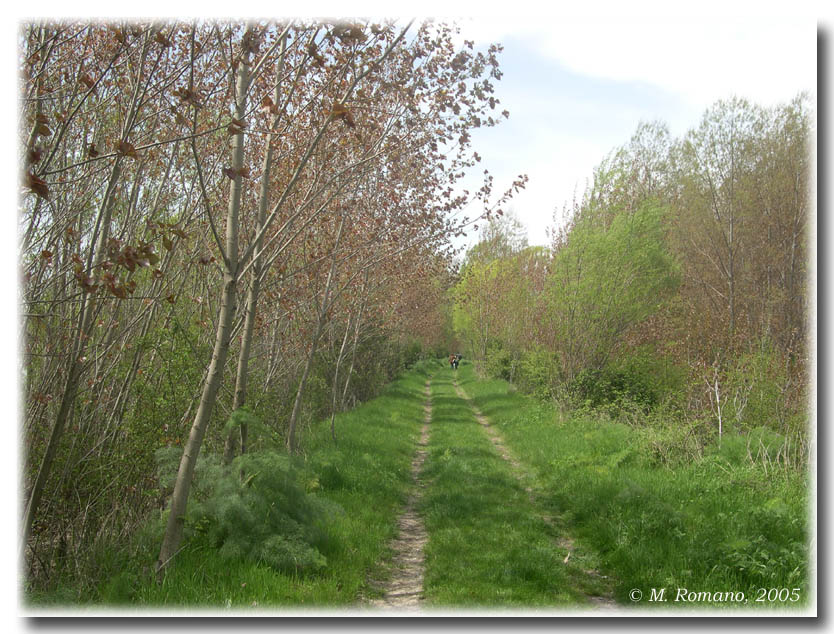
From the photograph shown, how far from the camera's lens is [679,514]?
6.78 m

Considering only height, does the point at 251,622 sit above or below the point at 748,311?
below

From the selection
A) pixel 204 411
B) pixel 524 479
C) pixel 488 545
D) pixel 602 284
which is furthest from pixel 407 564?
pixel 602 284

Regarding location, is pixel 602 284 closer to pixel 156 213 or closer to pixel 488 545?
pixel 488 545

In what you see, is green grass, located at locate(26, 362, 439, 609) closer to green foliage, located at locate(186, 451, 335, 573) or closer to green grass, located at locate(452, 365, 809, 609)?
green foliage, located at locate(186, 451, 335, 573)

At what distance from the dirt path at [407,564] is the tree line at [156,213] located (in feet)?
6.25

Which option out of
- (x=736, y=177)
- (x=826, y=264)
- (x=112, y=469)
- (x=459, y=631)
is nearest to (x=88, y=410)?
(x=112, y=469)

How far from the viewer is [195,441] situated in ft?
16.4

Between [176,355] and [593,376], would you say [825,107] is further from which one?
[593,376]

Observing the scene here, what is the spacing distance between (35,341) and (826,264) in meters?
6.65

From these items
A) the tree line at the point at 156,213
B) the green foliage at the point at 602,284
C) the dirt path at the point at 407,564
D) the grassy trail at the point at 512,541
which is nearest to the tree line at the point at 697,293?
the green foliage at the point at 602,284

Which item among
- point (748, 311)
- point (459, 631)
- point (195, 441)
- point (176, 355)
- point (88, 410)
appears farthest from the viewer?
point (748, 311)

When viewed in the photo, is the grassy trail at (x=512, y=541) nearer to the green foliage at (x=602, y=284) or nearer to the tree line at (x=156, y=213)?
the tree line at (x=156, y=213)

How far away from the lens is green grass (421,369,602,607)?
16.9ft

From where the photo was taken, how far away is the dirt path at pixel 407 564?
519 cm
